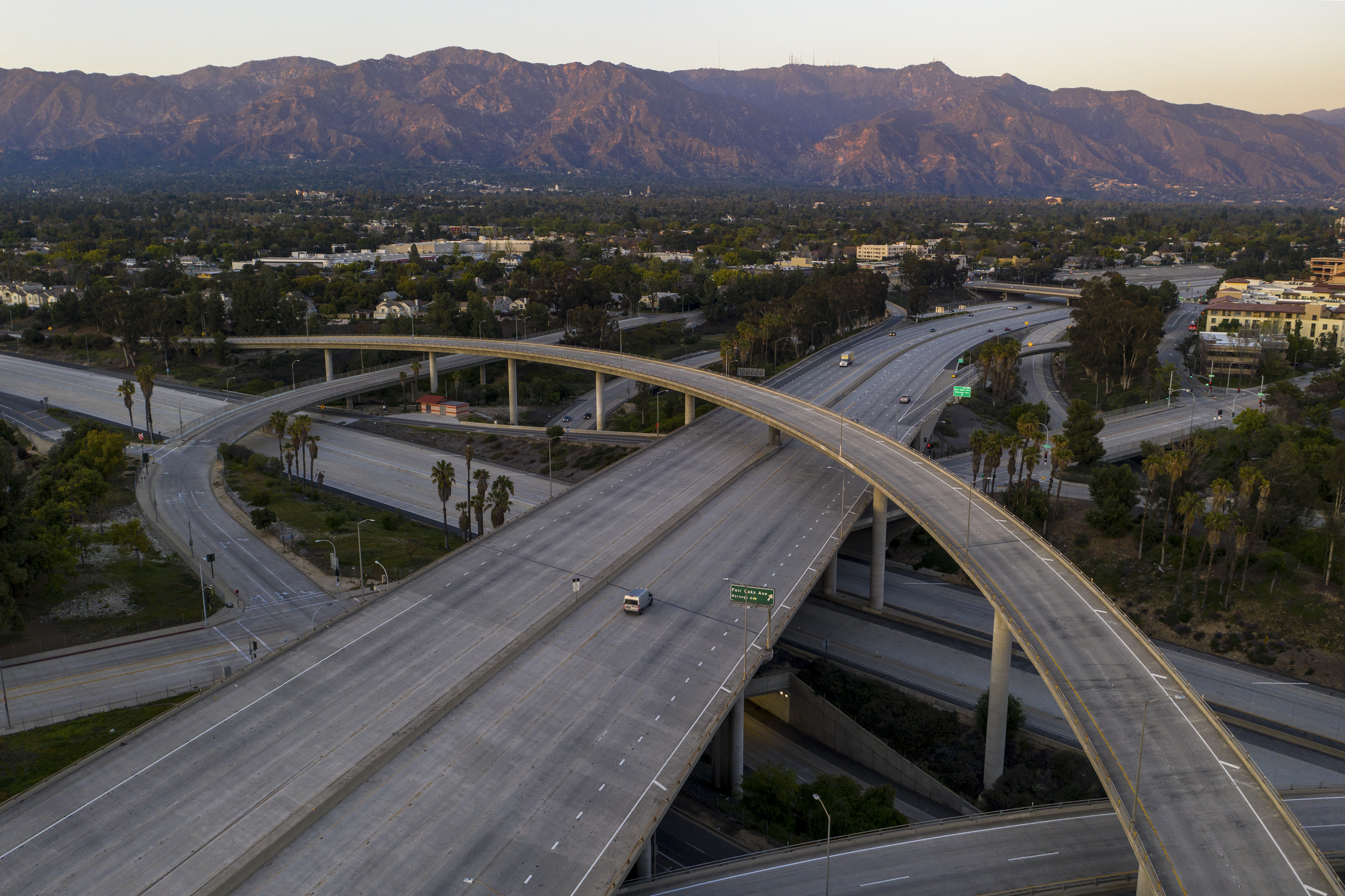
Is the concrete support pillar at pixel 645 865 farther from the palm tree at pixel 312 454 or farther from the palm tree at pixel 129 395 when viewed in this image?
the palm tree at pixel 129 395

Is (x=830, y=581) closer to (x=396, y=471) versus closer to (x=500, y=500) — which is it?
(x=500, y=500)

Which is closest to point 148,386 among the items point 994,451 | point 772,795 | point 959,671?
point 772,795

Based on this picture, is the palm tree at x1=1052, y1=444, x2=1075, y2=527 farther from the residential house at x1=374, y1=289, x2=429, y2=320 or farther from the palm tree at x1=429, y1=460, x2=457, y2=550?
the residential house at x1=374, y1=289, x2=429, y2=320

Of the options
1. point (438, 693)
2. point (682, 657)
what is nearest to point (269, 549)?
point (438, 693)

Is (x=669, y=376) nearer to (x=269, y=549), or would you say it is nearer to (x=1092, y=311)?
(x=269, y=549)

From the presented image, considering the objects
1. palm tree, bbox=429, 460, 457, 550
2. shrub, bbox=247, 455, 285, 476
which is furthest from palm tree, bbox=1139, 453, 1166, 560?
shrub, bbox=247, 455, 285, 476

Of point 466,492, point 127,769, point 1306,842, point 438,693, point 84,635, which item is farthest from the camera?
point 466,492

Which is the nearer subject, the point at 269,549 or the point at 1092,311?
the point at 269,549
